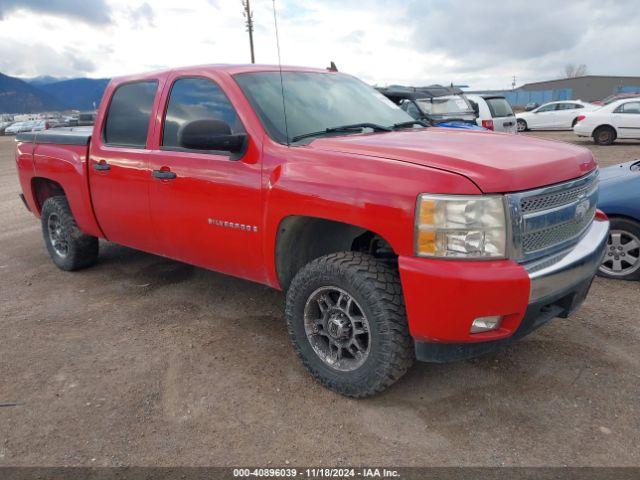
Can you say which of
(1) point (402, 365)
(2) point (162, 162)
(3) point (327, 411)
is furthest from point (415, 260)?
(2) point (162, 162)

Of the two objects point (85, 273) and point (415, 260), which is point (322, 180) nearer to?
point (415, 260)

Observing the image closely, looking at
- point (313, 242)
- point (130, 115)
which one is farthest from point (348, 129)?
point (130, 115)

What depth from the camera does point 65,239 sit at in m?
5.13

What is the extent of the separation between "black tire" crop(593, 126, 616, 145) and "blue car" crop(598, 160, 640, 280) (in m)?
12.9

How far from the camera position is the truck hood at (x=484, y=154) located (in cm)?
237

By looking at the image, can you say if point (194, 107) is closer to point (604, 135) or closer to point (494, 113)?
point (494, 113)

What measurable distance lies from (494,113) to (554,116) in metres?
11.5

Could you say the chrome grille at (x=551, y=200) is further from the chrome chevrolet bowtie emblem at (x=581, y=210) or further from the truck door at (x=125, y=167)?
the truck door at (x=125, y=167)

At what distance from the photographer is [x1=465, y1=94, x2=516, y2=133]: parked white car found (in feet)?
40.6

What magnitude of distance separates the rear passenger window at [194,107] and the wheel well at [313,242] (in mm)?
748

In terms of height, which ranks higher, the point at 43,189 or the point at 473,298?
the point at 43,189

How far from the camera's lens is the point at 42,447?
252 cm

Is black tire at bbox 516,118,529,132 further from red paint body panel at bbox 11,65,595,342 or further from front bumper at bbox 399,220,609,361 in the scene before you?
front bumper at bbox 399,220,609,361

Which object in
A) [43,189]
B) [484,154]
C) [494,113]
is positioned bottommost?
[43,189]
